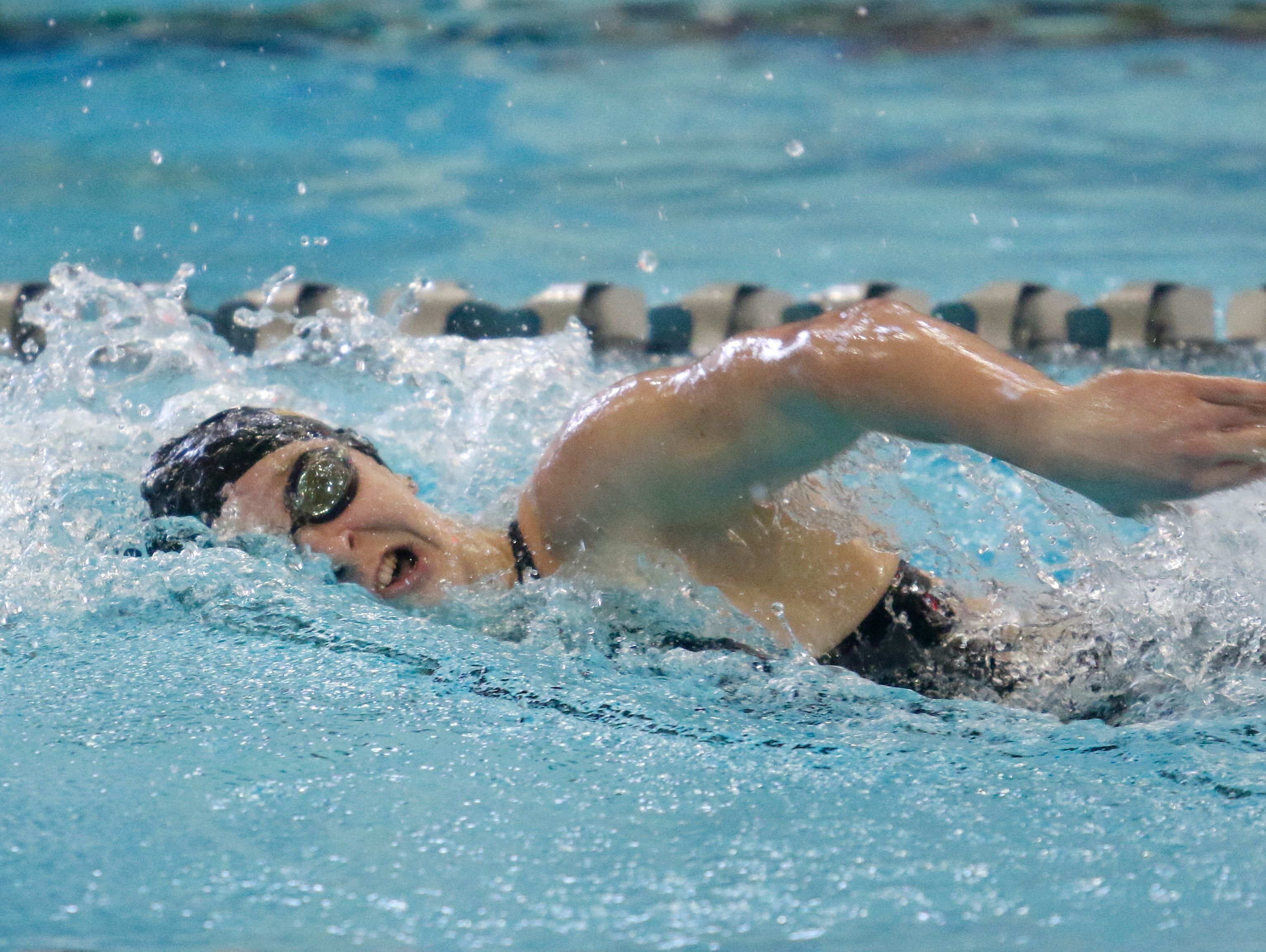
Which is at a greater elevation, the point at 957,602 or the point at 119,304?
the point at 119,304

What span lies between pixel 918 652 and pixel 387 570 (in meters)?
0.69

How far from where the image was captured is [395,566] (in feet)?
5.54

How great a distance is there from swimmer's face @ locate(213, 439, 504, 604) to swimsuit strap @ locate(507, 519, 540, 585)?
4cm

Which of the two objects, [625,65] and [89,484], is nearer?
[89,484]

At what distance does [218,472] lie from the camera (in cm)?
168

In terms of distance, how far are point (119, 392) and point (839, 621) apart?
2.32m

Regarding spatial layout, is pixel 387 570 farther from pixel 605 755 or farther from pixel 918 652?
pixel 918 652

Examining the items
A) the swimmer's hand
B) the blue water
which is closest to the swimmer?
the swimmer's hand

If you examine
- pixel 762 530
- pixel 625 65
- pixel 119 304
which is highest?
pixel 625 65

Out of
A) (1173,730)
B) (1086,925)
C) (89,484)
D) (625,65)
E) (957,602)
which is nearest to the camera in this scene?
(1086,925)


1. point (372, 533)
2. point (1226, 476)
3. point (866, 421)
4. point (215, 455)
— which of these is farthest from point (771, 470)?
point (215, 455)

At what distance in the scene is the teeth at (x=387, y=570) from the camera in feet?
5.48

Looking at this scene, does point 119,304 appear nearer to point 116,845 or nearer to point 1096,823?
point 116,845

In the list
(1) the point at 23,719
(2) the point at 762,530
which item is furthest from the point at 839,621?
(1) the point at 23,719
